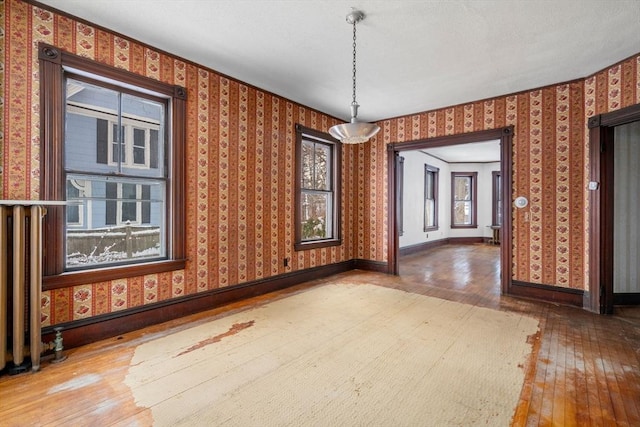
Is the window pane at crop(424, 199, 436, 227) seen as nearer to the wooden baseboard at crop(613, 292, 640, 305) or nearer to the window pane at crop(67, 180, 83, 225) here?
the wooden baseboard at crop(613, 292, 640, 305)

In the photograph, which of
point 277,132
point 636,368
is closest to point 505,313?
point 636,368

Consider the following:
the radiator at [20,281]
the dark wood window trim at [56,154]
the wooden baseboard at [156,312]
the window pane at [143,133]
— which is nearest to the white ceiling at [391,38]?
the dark wood window trim at [56,154]

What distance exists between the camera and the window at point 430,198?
28.7 feet

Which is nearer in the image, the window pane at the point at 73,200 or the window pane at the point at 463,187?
the window pane at the point at 73,200

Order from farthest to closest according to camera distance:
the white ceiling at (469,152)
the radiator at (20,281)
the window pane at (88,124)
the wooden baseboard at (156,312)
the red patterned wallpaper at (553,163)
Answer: the white ceiling at (469,152) < the red patterned wallpaper at (553,163) < the window pane at (88,124) < the wooden baseboard at (156,312) < the radiator at (20,281)

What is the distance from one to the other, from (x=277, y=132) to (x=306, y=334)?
2805 mm

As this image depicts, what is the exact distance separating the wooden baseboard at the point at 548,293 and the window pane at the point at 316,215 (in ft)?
9.67

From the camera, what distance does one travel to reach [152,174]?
10.5 feet

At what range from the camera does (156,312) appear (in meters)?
3.08

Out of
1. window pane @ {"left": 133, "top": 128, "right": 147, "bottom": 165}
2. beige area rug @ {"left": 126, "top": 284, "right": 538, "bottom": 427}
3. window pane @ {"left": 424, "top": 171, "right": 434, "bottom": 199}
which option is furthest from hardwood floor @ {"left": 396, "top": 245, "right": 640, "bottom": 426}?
window pane @ {"left": 424, "top": 171, "right": 434, "bottom": 199}

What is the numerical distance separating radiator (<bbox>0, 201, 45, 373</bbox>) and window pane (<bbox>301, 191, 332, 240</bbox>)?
3.30 meters

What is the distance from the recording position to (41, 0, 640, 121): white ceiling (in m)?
2.41

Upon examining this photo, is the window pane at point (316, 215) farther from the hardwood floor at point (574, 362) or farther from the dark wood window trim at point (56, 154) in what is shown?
the dark wood window trim at point (56, 154)

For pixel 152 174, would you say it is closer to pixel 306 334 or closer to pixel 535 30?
pixel 306 334
